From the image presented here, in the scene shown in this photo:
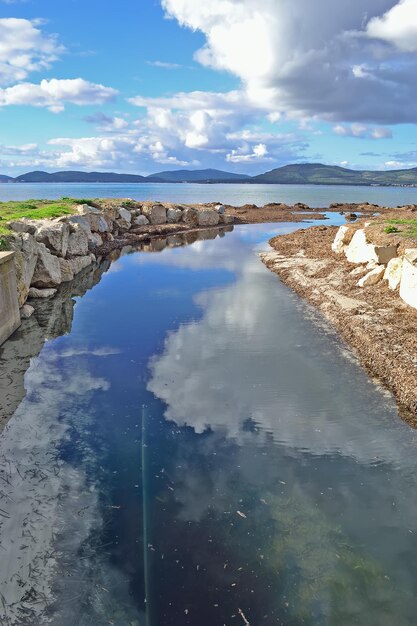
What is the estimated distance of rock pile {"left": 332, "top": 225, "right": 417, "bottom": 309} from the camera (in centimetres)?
2205

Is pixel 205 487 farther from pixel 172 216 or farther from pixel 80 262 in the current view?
pixel 172 216

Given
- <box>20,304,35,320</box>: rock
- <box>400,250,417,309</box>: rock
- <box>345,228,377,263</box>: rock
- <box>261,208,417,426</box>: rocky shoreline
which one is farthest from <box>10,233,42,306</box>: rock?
<box>345,228,377,263</box>: rock

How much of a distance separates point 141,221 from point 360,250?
123 ft

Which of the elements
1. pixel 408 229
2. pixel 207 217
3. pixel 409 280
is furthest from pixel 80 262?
pixel 207 217

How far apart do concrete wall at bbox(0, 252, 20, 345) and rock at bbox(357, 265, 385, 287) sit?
62.6 ft

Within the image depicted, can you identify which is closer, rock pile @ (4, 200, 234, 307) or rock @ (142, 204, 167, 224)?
rock pile @ (4, 200, 234, 307)

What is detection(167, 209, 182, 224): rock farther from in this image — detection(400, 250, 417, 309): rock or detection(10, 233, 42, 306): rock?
detection(400, 250, 417, 309): rock

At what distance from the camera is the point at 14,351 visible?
1909 centimetres

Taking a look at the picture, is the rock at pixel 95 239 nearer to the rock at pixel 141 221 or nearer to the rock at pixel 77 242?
the rock at pixel 77 242

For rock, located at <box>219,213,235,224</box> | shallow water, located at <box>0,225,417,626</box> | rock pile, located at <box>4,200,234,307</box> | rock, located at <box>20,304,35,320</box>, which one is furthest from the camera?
rock, located at <box>219,213,235,224</box>

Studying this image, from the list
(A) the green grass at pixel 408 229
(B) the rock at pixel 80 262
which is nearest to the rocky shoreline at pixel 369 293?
(A) the green grass at pixel 408 229

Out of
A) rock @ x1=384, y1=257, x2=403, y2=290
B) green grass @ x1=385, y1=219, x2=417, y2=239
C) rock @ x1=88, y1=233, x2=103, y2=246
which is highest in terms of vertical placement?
green grass @ x1=385, y1=219, x2=417, y2=239

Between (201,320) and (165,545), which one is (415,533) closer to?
(165,545)

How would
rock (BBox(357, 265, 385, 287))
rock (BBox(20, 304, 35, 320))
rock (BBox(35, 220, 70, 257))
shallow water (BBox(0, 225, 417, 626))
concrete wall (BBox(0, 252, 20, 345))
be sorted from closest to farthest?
shallow water (BBox(0, 225, 417, 626)) → concrete wall (BBox(0, 252, 20, 345)) → rock (BBox(20, 304, 35, 320)) → rock (BBox(357, 265, 385, 287)) → rock (BBox(35, 220, 70, 257))
